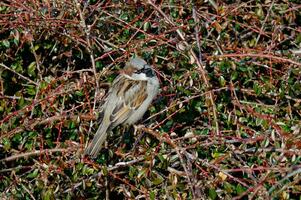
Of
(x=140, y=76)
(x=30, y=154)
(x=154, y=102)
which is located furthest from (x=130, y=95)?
(x=30, y=154)

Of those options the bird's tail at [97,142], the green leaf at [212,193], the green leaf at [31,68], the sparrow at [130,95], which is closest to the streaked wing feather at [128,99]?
the sparrow at [130,95]

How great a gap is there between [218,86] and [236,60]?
0.73ft

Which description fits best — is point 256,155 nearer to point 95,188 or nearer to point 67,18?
point 95,188

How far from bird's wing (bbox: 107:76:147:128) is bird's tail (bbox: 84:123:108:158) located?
277 millimetres

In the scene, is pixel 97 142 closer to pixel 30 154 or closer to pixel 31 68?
pixel 30 154

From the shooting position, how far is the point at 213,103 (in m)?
4.77

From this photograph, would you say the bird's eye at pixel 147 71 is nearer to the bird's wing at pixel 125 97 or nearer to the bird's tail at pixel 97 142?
the bird's wing at pixel 125 97

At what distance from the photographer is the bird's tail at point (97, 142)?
4.54m

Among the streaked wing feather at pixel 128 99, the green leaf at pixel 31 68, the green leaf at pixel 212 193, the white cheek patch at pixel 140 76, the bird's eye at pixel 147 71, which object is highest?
the green leaf at pixel 31 68

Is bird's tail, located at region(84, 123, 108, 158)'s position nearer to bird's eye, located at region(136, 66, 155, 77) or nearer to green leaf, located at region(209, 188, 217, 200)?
bird's eye, located at region(136, 66, 155, 77)

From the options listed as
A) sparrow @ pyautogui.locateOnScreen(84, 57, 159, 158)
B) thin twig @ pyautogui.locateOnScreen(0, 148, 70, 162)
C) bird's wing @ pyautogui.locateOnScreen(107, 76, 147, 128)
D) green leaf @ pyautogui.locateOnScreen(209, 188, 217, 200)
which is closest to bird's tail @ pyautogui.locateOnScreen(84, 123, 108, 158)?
sparrow @ pyautogui.locateOnScreen(84, 57, 159, 158)

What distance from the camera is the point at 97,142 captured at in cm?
461

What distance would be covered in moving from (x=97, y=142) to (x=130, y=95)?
2.68 ft

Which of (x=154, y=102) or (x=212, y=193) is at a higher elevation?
(x=154, y=102)
